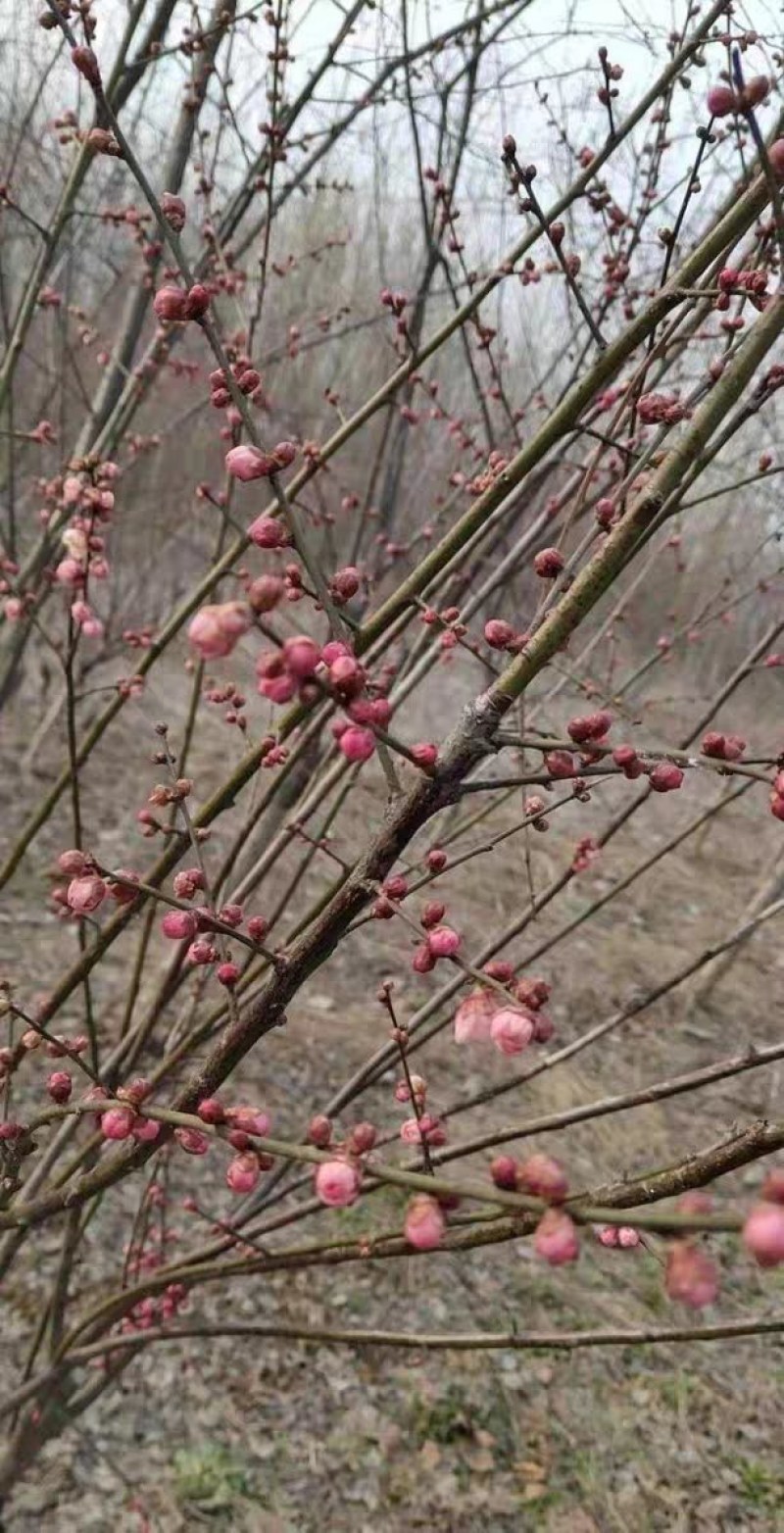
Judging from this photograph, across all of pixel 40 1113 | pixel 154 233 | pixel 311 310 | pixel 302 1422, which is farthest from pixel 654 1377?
pixel 311 310

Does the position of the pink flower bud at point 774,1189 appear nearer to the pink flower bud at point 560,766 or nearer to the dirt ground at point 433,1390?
the pink flower bud at point 560,766

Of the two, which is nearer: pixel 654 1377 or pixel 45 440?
pixel 45 440

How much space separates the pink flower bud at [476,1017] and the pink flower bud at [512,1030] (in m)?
0.03

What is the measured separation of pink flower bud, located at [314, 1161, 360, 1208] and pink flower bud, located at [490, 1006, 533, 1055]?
0.55 feet

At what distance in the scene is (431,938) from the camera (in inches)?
38.2

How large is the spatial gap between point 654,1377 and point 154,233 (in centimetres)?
413

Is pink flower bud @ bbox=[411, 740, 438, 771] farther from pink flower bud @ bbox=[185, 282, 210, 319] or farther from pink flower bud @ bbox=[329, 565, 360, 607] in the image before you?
pink flower bud @ bbox=[185, 282, 210, 319]

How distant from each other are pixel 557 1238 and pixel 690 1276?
9 cm

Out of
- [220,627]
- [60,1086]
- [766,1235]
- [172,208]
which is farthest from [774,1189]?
[172,208]

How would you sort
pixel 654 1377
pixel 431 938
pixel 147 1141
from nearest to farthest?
pixel 431 938
pixel 147 1141
pixel 654 1377

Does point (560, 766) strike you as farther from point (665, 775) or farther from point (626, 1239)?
point (626, 1239)

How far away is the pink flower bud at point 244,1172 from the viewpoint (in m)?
0.98

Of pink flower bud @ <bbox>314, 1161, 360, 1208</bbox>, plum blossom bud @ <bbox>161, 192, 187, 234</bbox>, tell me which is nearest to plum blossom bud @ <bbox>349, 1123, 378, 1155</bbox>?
pink flower bud @ <bbox>314, 1161, 360, 1208</bbox>

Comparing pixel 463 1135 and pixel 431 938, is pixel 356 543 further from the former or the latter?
pixel 463 1135
